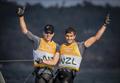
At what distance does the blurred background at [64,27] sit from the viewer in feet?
27.4

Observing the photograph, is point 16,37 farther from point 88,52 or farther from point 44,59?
point 44,59

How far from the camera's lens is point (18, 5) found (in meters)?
8.41

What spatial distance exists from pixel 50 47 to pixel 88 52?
318 cm

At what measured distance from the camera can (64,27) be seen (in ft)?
27.6

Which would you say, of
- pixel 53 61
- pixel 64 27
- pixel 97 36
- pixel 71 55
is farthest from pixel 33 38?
pixel 64 27

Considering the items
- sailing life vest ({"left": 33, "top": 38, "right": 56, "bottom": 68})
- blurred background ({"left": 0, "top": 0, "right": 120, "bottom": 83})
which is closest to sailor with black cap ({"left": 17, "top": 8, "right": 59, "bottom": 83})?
sailing life vest ({"left": 33, "top": 38, "right": 56, "bottom": 68})

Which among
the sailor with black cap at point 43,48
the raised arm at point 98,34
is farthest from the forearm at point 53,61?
the raised arm at point 98,34

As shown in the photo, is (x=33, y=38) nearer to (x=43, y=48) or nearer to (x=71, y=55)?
(x=43, y=48)

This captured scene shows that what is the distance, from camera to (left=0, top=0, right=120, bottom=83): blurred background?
8344 millimetres

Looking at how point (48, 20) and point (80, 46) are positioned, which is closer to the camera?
point (80, 46)

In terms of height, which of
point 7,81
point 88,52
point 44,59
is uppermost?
point 44,59

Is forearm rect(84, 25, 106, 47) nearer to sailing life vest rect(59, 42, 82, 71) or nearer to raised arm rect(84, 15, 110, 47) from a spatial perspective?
raised arm rect(84, 15, 110, 47)

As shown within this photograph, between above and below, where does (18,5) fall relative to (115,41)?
above

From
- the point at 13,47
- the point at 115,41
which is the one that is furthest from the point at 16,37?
the point at 115,41
